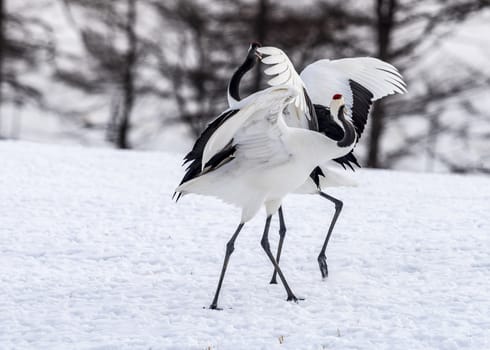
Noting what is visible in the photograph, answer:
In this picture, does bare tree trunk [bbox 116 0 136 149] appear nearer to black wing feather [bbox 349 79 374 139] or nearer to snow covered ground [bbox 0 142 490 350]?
snow covered ground [bbox 0 142 490 350]

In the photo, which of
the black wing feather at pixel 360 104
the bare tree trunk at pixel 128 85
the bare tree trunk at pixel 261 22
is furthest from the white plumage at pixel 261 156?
the bare tree trunk at pixel 128 85

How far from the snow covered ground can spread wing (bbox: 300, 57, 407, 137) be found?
1.17 meters

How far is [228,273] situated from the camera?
6.04 metres

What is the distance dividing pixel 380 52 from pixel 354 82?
13.1 m

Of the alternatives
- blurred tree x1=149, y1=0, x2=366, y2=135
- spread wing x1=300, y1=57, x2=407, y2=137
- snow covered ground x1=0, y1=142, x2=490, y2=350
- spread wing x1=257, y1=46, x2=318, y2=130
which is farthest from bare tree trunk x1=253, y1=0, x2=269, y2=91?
spread wing x1=257, y1=46, x2=318, y2=130

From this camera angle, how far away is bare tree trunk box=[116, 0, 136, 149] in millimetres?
20828

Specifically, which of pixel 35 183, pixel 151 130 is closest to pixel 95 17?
pixel 151 130

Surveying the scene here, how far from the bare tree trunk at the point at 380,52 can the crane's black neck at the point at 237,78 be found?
1275 cm

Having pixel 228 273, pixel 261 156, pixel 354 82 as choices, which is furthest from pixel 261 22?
pixel 261 156

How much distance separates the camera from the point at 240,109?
4617 millimetres

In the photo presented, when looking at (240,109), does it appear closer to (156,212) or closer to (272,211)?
(272,211)

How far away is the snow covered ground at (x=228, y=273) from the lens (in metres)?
4.64

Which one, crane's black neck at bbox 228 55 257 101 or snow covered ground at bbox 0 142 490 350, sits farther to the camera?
crane's black neck at bbox 228 55 257 101

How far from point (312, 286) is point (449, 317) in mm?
A: 1058
